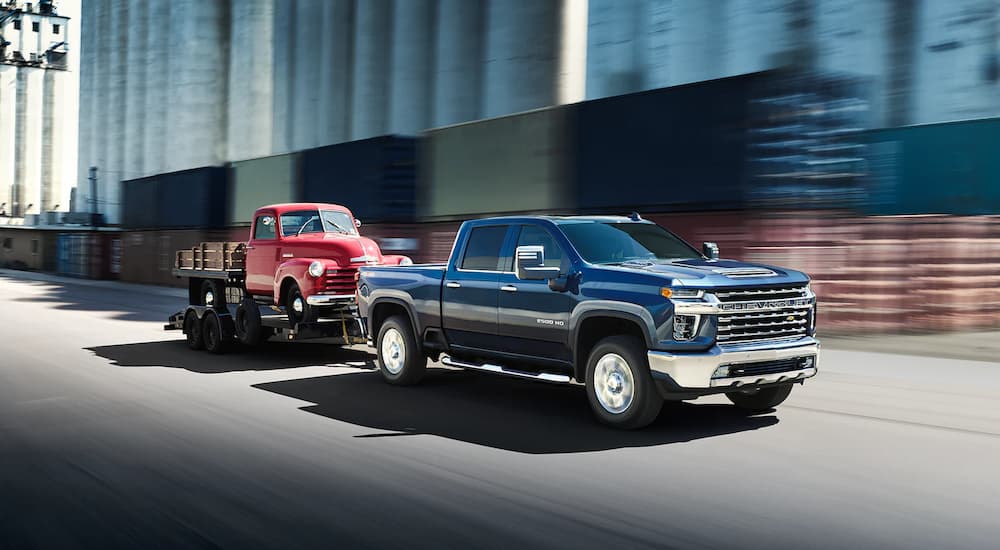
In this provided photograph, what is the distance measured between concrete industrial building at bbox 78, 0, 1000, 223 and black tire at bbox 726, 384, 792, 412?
15.4 metres

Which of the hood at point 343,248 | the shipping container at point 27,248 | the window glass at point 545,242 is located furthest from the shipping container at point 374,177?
the shipping container at point 27,248

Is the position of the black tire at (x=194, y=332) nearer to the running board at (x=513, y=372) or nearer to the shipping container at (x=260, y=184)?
the running board at (x=513, y=372)

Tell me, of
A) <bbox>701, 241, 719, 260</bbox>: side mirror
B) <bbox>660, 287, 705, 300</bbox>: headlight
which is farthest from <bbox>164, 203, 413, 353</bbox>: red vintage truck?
<bbox>660, 287, 705, 300</bbox>: headlight

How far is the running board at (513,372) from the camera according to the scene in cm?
838

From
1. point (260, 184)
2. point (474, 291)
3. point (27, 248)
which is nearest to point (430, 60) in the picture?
point (260, 184)

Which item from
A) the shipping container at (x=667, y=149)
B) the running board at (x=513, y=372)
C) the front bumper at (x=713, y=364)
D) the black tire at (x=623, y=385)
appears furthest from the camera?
the shipping container at (x=667, y=149)

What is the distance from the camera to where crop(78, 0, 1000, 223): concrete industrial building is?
22.0 metres

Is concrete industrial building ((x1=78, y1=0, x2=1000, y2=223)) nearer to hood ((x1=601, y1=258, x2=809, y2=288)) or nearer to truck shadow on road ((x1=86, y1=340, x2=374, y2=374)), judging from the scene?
truck shadow on road ((x1=86, y1=340, x2=374, y2=374))

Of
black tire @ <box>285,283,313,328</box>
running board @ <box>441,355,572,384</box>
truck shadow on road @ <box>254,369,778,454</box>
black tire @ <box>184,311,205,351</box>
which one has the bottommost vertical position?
truck shadow on road @ <box>254,369,778,454</box>

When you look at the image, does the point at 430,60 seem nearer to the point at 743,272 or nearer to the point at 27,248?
the point at 743,272

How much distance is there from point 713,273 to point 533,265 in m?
1.63

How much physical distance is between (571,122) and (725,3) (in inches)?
312

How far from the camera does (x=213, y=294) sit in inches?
579

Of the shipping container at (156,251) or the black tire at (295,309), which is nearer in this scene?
the black tire at (295,309)
